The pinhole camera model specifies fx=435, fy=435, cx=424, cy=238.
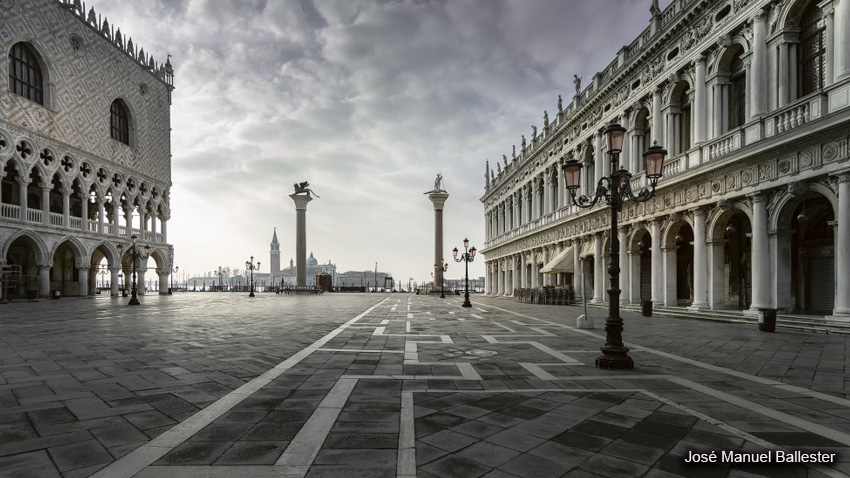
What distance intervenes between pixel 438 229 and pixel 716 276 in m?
36.9

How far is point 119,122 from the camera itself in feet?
132

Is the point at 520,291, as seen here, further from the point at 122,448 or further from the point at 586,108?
the point at 122,448

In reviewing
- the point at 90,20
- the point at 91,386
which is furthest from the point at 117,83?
the point at 91,386

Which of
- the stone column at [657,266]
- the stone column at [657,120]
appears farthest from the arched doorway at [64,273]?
the stone column at [657,120]

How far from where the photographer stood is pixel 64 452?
382 centimetres

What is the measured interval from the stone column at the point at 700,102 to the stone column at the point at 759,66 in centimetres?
255

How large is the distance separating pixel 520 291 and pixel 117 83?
39.7m

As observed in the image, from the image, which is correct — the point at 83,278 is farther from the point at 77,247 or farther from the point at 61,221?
the point at 61,221

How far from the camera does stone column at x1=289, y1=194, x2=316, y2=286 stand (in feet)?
164

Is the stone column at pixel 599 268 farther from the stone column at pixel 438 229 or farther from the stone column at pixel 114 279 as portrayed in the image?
the stone column at pixel 114 279

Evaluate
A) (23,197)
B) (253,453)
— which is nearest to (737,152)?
(253,453)

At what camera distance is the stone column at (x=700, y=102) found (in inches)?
713

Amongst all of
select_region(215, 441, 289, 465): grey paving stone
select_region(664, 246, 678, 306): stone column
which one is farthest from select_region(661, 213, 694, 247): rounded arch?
select_region(215, 441, 289, 465): grey paving stone

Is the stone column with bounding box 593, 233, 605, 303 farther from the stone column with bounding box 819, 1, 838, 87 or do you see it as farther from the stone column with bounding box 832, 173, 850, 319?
the stone column with bounding box 819, 1, 838, 87
